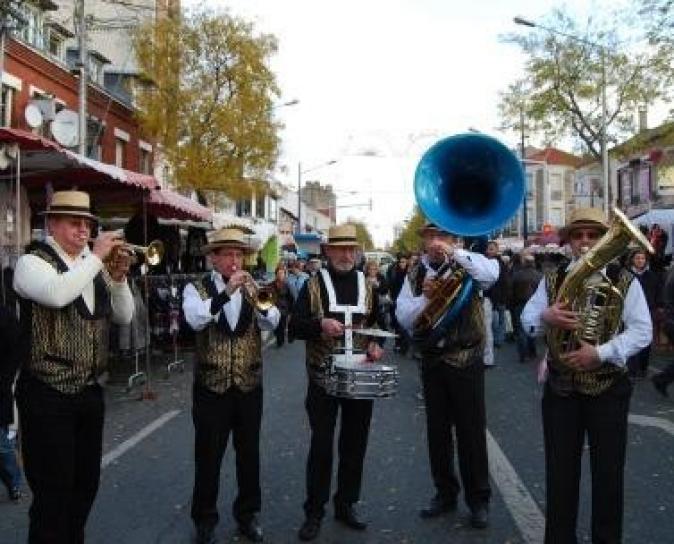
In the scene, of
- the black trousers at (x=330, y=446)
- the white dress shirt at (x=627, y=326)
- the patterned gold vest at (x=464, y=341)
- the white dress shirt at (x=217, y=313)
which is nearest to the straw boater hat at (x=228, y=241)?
the white dress shirt at (x=217, y=313)

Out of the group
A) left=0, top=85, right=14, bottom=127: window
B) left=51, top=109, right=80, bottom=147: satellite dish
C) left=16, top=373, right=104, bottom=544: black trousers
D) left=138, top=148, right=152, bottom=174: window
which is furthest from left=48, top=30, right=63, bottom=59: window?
left=16, top=373, right=104, bottom=544: black trousers

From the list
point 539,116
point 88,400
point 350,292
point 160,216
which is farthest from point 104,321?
point 539,116

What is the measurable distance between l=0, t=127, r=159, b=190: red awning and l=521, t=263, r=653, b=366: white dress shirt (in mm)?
5436

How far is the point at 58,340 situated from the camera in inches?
163

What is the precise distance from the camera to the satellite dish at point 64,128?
14.2 metres

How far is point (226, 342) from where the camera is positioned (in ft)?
16.9

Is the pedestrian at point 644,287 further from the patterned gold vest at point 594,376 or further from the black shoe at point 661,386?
the patterned gold vest at point 594,376

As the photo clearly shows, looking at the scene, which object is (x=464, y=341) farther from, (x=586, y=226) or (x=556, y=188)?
(x=556, y=188)

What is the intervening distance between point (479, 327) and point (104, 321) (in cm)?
244

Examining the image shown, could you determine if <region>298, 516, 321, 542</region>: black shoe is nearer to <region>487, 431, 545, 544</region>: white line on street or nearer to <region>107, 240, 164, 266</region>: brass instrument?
<region>487, 431, 545, 544</region>: white line on street

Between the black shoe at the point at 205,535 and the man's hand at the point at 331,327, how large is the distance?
4.42 feet

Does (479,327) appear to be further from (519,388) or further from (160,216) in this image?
(160,216)

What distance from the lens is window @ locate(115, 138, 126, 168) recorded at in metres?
29.0

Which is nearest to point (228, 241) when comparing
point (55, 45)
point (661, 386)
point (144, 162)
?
point (661, 386)
